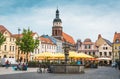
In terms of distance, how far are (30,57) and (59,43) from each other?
33529mm

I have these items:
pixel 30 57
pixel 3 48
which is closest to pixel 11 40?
pixel 3 48

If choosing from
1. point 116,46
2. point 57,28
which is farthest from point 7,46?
point 57,28

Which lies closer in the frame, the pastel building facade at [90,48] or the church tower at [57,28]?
the pastel building facade at [90,48]

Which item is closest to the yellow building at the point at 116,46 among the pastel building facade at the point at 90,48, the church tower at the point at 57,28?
the pastel building facade at the point at 90,48

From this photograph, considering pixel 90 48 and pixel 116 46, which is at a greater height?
pixel 116 46

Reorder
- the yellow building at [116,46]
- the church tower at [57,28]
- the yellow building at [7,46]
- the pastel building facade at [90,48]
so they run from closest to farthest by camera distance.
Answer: the yellow building at [7,46]
the yellow building at [116,46]
the pastel building facade at [90,48]
the church tower at [57,28]

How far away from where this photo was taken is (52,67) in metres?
33.8

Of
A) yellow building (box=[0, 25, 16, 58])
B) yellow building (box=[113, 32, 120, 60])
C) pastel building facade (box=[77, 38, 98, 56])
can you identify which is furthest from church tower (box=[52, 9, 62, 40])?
yellow building (box=[0, 25, 16, 58])

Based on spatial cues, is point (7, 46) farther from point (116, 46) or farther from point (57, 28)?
point (57, 28)

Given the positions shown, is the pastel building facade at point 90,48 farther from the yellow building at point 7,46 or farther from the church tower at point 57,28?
the yellow building at point 7,46

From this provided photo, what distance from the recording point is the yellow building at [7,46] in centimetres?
8356

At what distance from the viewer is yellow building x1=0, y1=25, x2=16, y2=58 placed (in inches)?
3290

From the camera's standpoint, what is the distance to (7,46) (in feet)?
282

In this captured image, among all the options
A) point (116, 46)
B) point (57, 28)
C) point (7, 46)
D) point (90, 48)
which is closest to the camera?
point (7, 46)
